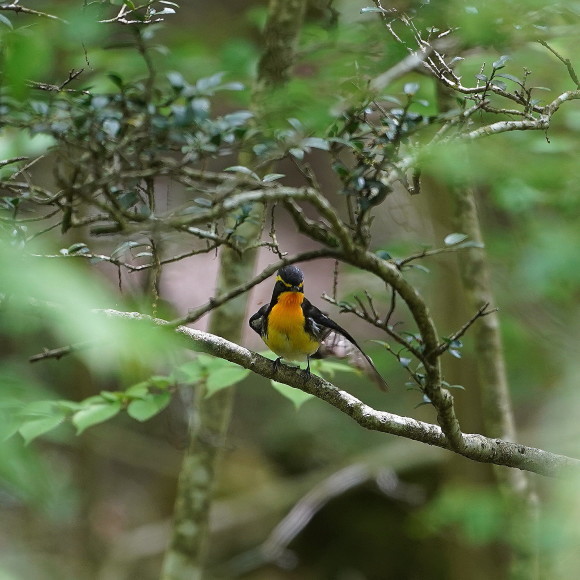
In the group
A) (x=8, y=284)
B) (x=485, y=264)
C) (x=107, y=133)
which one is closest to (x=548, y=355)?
(x=485, y=264)

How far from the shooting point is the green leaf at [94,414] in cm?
328

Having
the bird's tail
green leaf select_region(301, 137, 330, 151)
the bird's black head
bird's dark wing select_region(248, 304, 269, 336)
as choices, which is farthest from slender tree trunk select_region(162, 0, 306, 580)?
green leaf select_region(301, 137, 330, 151)

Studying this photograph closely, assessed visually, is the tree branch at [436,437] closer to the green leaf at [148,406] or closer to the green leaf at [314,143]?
the green leaf at [148,406]

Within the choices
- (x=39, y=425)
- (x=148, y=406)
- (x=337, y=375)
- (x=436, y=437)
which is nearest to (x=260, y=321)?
(x=148, y=406)

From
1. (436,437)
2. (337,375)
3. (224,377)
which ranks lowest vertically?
(337,375)

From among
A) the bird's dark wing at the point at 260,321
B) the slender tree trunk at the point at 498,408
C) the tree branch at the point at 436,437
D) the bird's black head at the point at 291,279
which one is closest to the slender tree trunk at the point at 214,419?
the bird's dark wing at the point at 260,321

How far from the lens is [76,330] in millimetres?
728

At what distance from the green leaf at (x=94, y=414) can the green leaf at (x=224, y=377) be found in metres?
0.43

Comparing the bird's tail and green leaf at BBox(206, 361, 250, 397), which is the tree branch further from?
the bird's tail

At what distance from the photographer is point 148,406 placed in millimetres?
3301

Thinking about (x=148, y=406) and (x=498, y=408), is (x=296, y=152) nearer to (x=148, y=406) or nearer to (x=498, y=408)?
(x=148, y=406)

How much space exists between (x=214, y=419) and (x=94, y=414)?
1304 mm

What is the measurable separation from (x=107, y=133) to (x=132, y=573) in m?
7.01

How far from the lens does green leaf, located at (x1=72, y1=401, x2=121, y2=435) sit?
328cm
